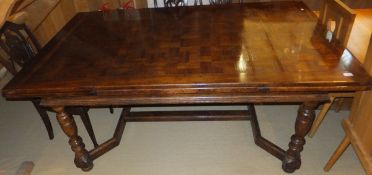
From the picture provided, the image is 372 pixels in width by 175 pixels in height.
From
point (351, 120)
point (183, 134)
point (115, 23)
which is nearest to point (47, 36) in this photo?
point (115, 23)

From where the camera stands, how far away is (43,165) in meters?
2.05

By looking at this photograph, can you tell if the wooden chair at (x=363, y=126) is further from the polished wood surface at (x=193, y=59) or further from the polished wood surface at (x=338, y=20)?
the polished wood surface at (x=338, y=20)

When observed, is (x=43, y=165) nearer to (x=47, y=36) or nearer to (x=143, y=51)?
(x=143, y=51)

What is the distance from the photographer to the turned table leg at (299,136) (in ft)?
5.00

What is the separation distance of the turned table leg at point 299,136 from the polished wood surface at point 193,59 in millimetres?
269

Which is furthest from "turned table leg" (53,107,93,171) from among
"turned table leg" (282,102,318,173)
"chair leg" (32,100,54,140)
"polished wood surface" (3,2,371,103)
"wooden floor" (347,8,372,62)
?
"wooden floor" (347,8,372,62)

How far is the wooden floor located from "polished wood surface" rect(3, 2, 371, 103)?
1.36ft

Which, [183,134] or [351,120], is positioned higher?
[351,120]

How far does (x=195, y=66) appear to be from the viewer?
1.43m

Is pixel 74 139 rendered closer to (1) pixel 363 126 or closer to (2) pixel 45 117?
(2) pixel 45 117

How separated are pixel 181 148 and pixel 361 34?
5.40 ft

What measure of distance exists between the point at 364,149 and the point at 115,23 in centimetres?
174

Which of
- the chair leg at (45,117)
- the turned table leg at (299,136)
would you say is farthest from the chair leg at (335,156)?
the chair leg at (45,117)

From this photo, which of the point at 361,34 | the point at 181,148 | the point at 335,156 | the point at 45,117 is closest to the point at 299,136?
the point at 335,156
